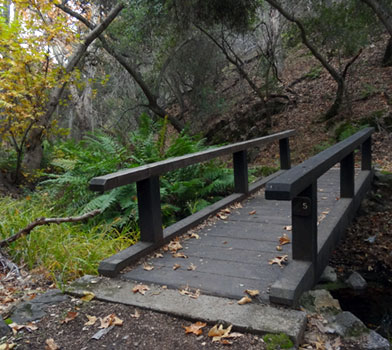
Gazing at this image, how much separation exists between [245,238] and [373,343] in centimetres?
206

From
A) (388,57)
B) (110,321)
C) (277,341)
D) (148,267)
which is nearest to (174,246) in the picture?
(148,267)

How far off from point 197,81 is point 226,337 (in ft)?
45.6

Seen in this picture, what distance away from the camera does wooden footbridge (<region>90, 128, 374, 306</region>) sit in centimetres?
327

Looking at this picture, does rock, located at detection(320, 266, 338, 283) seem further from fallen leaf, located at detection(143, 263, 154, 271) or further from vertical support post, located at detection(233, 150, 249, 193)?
vertical support post, located at detection(233, 150, 249, 193)

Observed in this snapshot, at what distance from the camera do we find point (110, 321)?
294 centimetres

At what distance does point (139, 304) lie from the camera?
3.14 m

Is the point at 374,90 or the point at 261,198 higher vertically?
the point at 374,90

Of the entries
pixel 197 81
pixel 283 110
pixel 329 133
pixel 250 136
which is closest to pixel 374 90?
pixel 329 133

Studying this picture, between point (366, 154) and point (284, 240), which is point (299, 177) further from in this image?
point (366, 154)

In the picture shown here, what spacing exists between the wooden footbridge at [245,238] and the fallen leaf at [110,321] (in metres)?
0.62

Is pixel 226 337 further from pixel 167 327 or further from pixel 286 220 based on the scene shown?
pixel 286 220

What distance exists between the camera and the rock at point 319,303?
3064 millimetres

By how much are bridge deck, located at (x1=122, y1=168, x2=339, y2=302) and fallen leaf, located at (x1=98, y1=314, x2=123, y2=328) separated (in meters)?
0.62

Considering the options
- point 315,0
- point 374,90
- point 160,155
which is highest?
point 315,0
